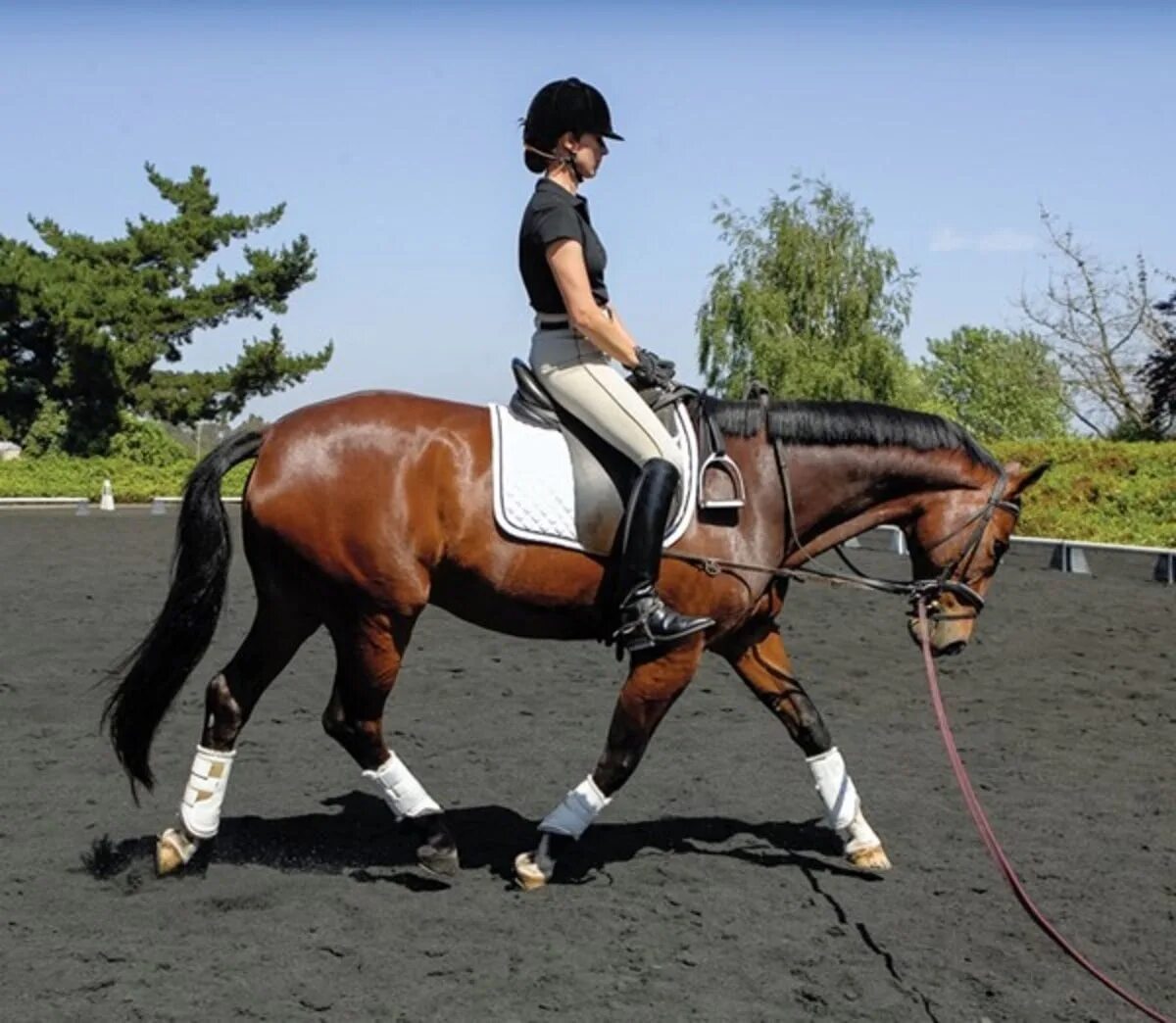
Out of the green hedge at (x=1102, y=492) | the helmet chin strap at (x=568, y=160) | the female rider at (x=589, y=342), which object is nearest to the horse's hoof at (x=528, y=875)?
the female rider at (x=589, y=342)

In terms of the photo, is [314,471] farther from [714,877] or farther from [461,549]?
[714,877]

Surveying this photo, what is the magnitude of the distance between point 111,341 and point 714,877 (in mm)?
37534

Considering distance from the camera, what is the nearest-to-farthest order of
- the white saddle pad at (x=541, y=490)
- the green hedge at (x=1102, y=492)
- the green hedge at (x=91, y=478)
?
the white saddle pad at (x=541, y=490), the green hedge at (x=1102, y=492), the green hedge at (x=91, y=478)

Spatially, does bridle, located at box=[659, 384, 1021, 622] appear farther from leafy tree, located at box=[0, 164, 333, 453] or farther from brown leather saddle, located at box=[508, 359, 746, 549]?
leafy tree, located at box=[0, 164, 333, 453]

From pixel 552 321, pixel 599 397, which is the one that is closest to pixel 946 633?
pixel 599 397

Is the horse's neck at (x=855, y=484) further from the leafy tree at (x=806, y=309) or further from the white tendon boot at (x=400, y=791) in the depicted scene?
the leafy tree at (x=806, y=309)

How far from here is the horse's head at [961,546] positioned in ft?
17.7

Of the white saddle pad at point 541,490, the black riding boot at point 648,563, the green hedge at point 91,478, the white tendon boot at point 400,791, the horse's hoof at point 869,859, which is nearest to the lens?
the black riding boot at point 648,563

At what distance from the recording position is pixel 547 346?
5156 mm

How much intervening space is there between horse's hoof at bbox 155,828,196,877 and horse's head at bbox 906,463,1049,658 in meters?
2.68

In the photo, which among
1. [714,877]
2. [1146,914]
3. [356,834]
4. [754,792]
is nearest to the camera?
[1146,914]

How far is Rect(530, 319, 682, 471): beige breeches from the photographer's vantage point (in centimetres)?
503

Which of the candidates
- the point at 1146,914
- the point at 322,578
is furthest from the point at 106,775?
the point at 1146,914

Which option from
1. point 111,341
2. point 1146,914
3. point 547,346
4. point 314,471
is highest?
point 111,341
